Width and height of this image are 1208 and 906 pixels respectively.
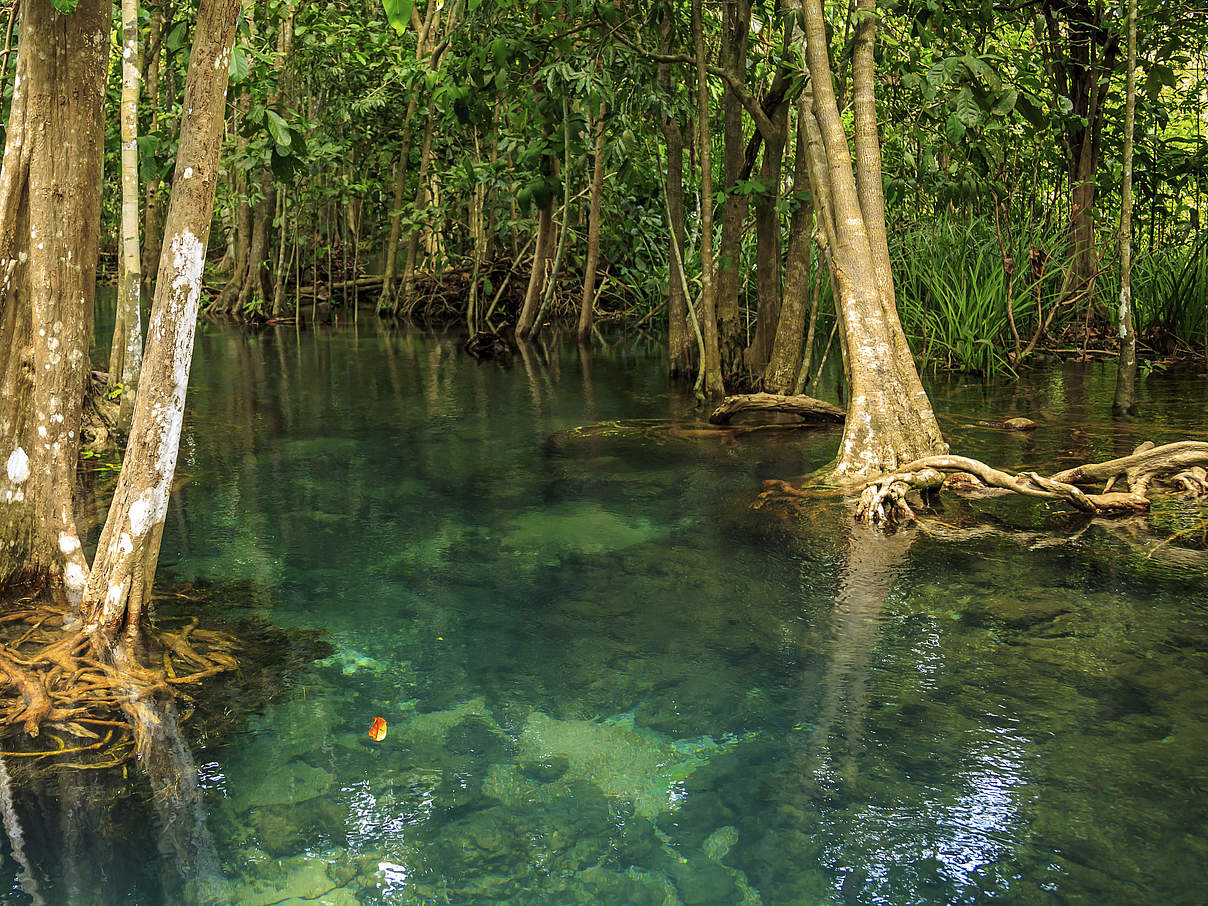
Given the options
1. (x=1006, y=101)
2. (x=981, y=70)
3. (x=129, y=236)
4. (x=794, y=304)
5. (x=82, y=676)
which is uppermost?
(x=981, y=70)

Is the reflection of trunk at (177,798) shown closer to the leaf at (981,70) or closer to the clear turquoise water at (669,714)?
the clear turquoise water at (669,714)

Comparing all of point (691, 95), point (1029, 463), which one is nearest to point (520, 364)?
point (691, 95)

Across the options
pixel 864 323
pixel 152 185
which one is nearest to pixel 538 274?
pixel 152 185

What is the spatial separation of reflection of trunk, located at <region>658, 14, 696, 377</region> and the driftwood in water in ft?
7.71

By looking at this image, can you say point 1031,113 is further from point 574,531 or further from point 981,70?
point 574,531

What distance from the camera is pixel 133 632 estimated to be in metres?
3.64

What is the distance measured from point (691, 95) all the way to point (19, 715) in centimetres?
873

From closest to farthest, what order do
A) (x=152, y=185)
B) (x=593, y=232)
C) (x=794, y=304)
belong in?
1. (x=794, y=304)
2. (x=593, y=232)
3. (x=152, y=185)

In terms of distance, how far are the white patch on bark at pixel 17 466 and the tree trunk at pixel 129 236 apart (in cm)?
184

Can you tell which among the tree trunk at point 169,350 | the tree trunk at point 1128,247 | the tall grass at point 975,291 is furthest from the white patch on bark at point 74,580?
the tall grass at point 975,291

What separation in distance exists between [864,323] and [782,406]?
1650 millimetres

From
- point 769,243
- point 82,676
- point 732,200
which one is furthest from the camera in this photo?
point 732,200

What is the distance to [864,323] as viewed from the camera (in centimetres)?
589

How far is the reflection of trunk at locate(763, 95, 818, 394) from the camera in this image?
837cm
